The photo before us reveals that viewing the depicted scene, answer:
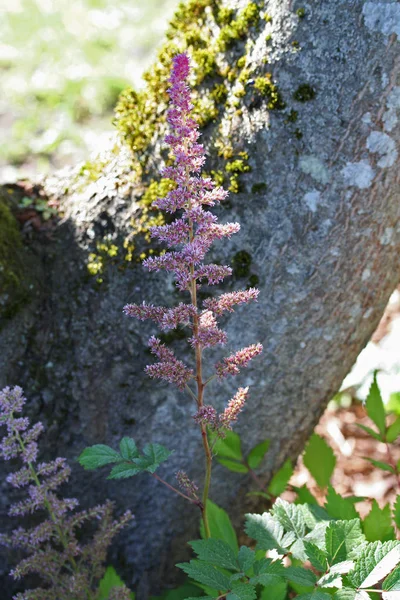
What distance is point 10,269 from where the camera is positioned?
1.94 m

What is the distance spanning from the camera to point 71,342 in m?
1.93

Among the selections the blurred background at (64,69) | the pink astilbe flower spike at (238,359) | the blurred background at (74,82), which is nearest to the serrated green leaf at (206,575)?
the pink astilbe flower spike at (238,359)

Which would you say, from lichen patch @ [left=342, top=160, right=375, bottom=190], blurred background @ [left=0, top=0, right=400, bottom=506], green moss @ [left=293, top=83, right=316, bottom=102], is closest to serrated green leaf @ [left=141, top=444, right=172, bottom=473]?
lichen patch @ [left=342, top=160, right=375, bottom=190]

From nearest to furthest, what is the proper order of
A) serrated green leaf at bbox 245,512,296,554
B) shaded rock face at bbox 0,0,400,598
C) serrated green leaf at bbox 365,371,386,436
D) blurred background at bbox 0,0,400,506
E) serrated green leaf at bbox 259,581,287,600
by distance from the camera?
serrated green leaf at bbox 245,512,296,554 → serrated green leaf at bbox 259,581,287,600 → shaded rock face at bbox 0,0,400,598 → serrated green leaf at bbox 365,371,386,436 → blurred background at bbox 0,0,400,506

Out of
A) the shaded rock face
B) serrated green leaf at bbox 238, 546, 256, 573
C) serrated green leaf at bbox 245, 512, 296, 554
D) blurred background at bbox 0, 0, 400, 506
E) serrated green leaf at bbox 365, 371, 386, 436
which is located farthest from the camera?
blurred background at bbox 0, 0, 400, 506

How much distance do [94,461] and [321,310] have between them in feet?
2.70

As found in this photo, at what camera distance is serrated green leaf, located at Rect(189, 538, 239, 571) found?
1.27 metres

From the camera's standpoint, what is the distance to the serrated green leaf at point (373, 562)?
1.14 m

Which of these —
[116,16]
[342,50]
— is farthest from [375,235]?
[116,16]

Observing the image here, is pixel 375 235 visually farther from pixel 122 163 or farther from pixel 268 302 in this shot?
pixel 122 163

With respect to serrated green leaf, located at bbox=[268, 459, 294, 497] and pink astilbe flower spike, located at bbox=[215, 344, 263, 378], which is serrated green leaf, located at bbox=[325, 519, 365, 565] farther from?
serrated green leaf, located at bbox=[268, 459, 294, 497]

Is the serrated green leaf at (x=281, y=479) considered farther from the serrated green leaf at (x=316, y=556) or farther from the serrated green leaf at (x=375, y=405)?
the serrated green leaf at (x=316, y=556)

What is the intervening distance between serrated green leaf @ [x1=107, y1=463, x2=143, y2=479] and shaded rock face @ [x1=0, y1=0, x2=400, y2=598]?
0.58 m

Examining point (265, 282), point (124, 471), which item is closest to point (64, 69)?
point (265, 282)
